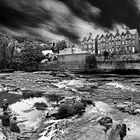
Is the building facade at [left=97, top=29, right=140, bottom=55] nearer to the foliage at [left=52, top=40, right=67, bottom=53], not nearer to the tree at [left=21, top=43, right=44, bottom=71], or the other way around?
the foliage at [left=52, top=40, right=67, bottom=53]

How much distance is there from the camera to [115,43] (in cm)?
9312

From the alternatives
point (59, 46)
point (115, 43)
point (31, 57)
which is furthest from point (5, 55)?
point (115, 43)

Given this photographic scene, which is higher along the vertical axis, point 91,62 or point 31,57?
point 31,57

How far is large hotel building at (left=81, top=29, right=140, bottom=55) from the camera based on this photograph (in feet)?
287

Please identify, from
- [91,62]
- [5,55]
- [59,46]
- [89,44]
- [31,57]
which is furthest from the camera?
[59,46]

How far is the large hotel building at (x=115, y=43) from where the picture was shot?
87375 mm

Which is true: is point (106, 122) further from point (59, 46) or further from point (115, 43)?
point (59, 46)

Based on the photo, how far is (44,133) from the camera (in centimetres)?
1266

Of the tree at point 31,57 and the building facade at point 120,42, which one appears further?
the building facade at point 120,42

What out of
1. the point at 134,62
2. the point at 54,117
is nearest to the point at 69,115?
the point at 54,117

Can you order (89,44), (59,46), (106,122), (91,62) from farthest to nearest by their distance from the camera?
1. (59,46)
2. (89,44)
3. (91,62)
4. (106,122)

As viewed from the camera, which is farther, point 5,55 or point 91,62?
point 5,55

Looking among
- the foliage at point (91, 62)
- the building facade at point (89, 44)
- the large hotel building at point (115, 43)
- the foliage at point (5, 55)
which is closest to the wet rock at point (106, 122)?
the foliage at point (91, 62)

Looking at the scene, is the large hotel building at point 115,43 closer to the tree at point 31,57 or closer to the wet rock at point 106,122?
the tree at point 31,57
